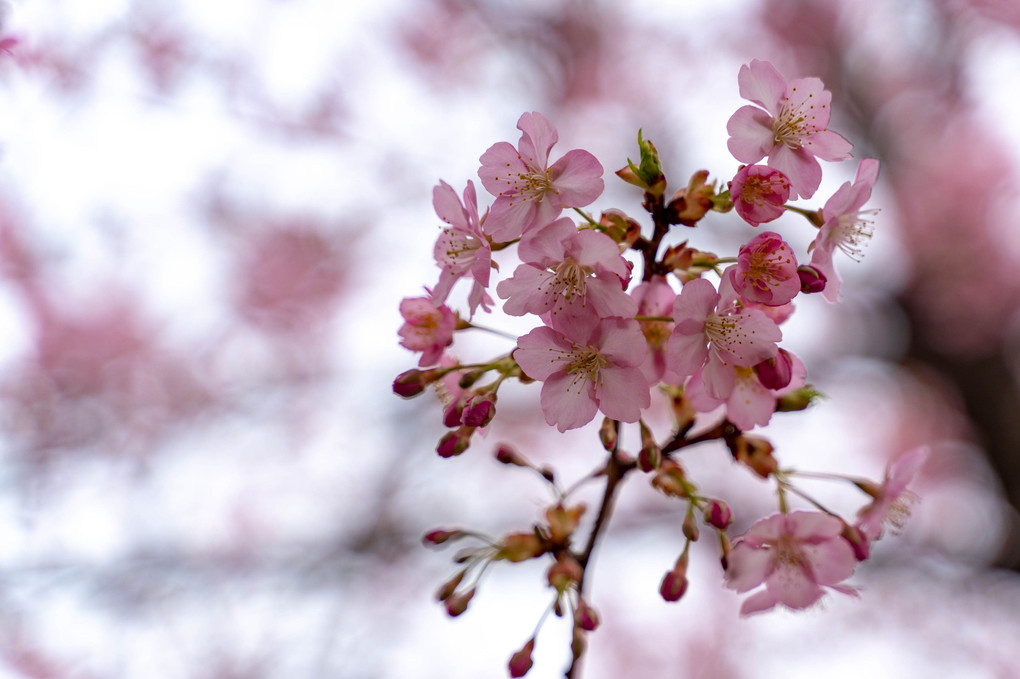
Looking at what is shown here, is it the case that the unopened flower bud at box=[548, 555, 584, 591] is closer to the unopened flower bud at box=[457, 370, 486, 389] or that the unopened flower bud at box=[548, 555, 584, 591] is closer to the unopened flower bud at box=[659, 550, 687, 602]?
the unopened flower bud at box=[659, 550, 687, 602]

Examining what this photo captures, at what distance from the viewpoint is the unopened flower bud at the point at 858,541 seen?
842 millimetres

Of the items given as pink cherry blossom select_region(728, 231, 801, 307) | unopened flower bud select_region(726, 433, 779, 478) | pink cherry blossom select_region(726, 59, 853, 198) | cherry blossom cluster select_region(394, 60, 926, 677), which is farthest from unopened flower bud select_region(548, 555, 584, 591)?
pink cherry blossom select_region(726, 59, 853, 198)

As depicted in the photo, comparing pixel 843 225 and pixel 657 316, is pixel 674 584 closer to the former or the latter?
pixel 657 316

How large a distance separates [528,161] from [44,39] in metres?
2.59

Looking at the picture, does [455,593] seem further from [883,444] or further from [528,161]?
[883,444]

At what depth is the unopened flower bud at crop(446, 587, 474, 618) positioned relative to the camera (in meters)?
0.93

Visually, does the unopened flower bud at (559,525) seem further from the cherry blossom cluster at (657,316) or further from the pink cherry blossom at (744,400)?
the pink cherry blossom at (744,400)

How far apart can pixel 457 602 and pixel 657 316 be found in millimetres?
457

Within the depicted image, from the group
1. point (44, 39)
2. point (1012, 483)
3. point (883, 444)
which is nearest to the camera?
point (44, 39)

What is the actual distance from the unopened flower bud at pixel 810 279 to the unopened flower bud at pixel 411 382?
0.44 metres

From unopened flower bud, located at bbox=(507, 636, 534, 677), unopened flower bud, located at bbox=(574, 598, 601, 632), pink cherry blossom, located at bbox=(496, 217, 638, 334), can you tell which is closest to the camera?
pink cherry blossom, located at bbox=(496, 217, 638, 334)

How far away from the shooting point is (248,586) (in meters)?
3.34

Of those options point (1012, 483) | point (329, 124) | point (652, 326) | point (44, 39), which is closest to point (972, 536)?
point (1012, 483)

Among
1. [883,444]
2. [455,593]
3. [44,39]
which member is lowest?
[455,593]
